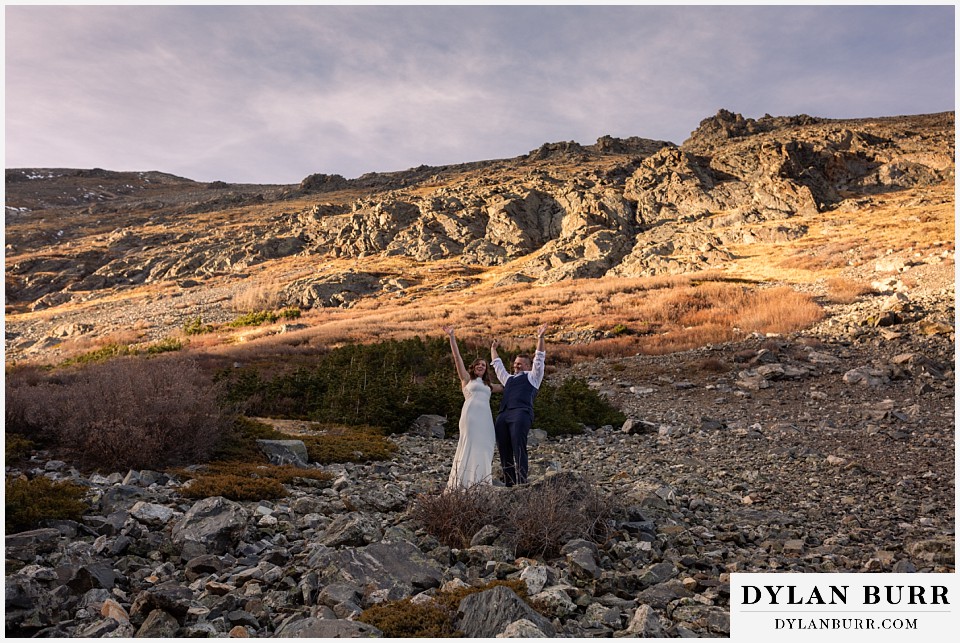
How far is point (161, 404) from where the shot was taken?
8289 millimetres

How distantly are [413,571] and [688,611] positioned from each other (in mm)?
2189

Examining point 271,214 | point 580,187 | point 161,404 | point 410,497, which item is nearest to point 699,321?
point 410,497

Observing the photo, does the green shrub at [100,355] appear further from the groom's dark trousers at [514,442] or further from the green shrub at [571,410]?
the groom's dark trousers at [514,442]

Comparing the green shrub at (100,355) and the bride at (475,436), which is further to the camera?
the green shrub at (100,355)

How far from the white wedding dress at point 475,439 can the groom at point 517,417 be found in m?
0.23

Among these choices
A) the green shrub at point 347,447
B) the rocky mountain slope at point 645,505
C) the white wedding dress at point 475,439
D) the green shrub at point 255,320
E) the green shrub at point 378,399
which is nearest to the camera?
the rocky mountain slope at point 645,505

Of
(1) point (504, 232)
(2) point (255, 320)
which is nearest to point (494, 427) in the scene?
(2) point (255, 320)

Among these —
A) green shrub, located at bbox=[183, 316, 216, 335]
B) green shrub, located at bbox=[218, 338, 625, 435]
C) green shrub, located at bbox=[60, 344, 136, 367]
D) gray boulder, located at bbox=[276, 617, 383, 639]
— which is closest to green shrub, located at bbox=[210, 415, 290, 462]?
green shrub, located at bbox=[218, 338, 625, 435]

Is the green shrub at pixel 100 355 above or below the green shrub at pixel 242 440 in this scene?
above

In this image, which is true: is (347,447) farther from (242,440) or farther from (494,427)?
(494,427)

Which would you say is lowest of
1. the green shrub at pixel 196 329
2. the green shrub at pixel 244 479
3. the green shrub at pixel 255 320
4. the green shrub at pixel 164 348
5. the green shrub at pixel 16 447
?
the green shrub at pixel 244 479

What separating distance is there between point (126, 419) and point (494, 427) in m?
5.19

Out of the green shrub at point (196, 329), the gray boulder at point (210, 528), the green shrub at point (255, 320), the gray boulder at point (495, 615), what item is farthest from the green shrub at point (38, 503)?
the green shrub at point (255, 320)

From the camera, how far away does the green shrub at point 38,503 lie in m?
5.34
